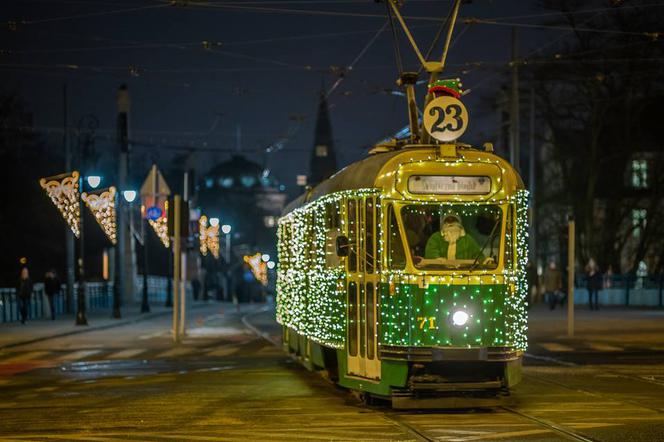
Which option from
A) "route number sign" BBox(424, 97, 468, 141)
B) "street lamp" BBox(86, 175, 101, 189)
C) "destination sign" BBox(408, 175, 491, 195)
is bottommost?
"destination sign" BBox(408, 175, 491, 195)

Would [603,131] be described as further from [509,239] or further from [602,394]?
[509,239]

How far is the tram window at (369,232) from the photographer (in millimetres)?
15266

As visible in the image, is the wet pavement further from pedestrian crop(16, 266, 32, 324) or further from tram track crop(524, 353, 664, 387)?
pedestrian crop(16, 266, 32, 324)

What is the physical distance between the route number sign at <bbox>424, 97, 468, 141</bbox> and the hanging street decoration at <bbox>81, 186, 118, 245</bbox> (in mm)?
25421

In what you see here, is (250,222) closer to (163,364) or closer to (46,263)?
(46,263)

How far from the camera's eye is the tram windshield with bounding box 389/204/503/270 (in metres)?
14.9

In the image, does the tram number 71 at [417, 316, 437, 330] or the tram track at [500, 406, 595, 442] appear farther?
the tram number 71 at [417, 316, 437, 330]

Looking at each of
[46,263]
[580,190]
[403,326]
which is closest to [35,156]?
[46,263]

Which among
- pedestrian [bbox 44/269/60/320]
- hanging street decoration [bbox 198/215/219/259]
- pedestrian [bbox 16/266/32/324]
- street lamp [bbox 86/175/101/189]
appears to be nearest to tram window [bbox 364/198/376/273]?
street lamp [bbox 86/175/101/189]

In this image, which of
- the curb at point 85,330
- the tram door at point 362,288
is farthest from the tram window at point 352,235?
the curb at point 85,330

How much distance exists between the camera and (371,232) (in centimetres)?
1533

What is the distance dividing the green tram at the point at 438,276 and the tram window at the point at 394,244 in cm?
1

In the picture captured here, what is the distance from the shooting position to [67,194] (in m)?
39.2

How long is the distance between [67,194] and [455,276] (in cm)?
2614
